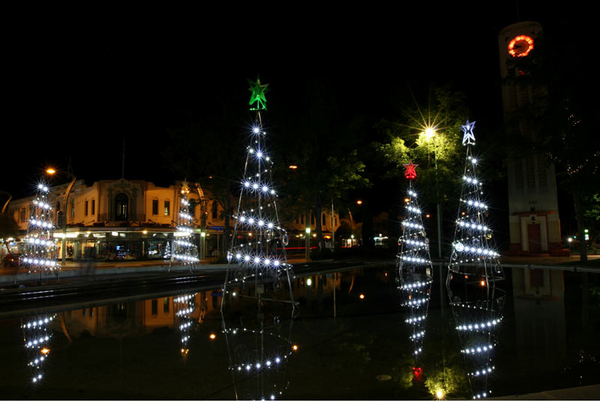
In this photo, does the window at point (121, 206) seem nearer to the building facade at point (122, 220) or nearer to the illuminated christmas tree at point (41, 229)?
the building facade at point (122, 220)

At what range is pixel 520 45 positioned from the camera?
38844 millimetres

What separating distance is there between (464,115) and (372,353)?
113ft

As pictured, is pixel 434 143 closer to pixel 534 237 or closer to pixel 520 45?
pixel 534 237

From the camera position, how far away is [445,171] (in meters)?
35.6

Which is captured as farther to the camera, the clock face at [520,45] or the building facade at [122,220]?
the building facade at [122,220]

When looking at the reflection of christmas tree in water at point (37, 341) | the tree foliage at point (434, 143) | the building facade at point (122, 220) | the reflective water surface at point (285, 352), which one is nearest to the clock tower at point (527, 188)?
the tree foliage at point (434, 143)

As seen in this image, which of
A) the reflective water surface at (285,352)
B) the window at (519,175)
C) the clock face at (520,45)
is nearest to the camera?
the reflective water surface at (285,352)

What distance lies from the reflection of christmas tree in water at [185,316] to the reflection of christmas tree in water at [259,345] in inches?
30.2

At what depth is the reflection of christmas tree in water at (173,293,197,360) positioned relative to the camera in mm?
7964

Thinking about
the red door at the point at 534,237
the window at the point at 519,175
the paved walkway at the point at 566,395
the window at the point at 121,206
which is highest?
the window at the point at 519,175

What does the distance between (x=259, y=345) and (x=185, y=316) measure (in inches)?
160

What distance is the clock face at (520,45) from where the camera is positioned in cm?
3841

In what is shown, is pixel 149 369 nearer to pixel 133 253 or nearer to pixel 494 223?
pixel 133 253

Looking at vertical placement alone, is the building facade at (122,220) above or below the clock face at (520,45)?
below
